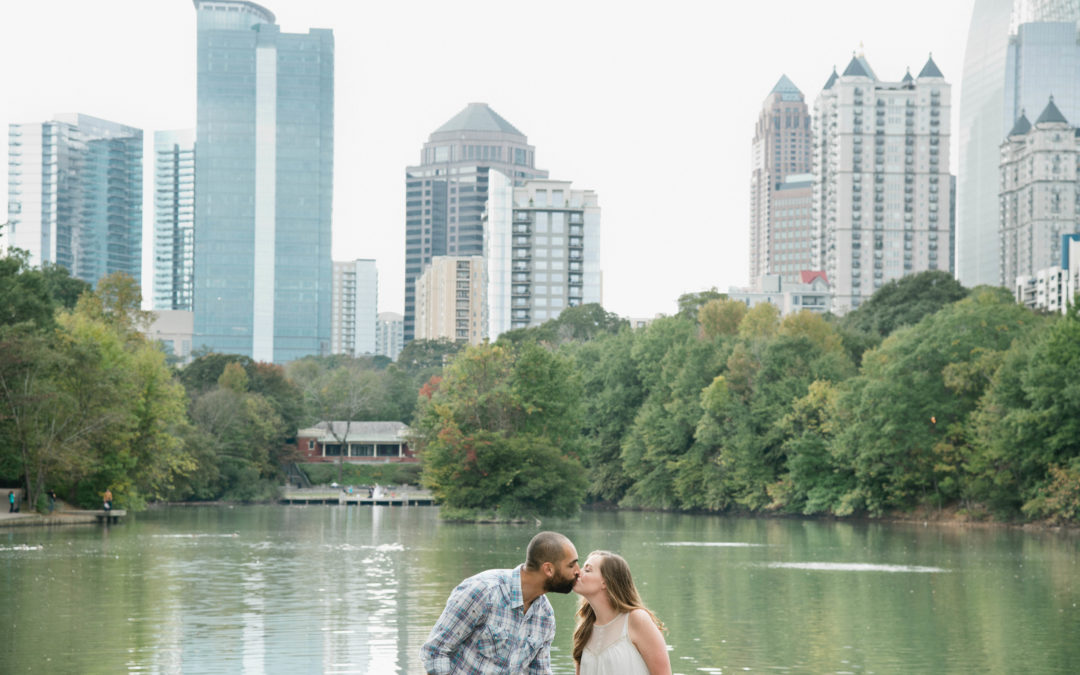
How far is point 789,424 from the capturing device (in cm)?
6178

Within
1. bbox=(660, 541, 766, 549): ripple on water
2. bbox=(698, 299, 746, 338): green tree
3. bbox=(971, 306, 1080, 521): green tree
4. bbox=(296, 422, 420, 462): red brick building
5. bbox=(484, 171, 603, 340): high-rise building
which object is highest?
bbox=(484, 171, 603, 340): high-rise building

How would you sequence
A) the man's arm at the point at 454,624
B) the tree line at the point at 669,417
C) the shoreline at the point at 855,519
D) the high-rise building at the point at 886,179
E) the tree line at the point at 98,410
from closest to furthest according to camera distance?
the man's arm at the point at 454,624, the shoreline at the point at 855,519, the tree line at the point at 98,410, the tree line at the point at 669,417, the high-rise building at the point at 886,179

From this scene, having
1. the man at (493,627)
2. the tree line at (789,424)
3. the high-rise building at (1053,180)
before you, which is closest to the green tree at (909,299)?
the tree line at (789,424)

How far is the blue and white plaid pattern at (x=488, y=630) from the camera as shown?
5.91 m

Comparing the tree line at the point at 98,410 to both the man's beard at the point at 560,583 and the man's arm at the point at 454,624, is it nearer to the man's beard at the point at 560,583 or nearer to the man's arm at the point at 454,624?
the man's arm at the point at 454,624

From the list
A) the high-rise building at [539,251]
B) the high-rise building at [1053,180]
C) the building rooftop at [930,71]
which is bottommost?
the high-rise building at [539,251]

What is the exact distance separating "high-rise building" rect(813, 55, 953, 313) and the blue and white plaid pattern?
19285 cm

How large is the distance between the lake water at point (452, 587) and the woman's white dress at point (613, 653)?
34.3ft

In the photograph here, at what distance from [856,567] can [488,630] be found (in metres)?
27.4

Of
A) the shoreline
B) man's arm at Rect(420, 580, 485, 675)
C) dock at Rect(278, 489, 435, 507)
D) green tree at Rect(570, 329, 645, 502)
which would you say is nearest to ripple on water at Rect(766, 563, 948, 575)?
the shoreline

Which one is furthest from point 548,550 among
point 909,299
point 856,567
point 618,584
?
point 909,299

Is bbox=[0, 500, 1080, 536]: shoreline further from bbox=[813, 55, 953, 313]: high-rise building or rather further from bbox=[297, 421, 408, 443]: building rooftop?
bbox=[813, 55, 953, 313]: high-rise building

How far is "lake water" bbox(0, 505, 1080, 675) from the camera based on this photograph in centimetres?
1669

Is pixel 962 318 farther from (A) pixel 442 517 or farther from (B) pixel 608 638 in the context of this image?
(B) pixel 608 638
